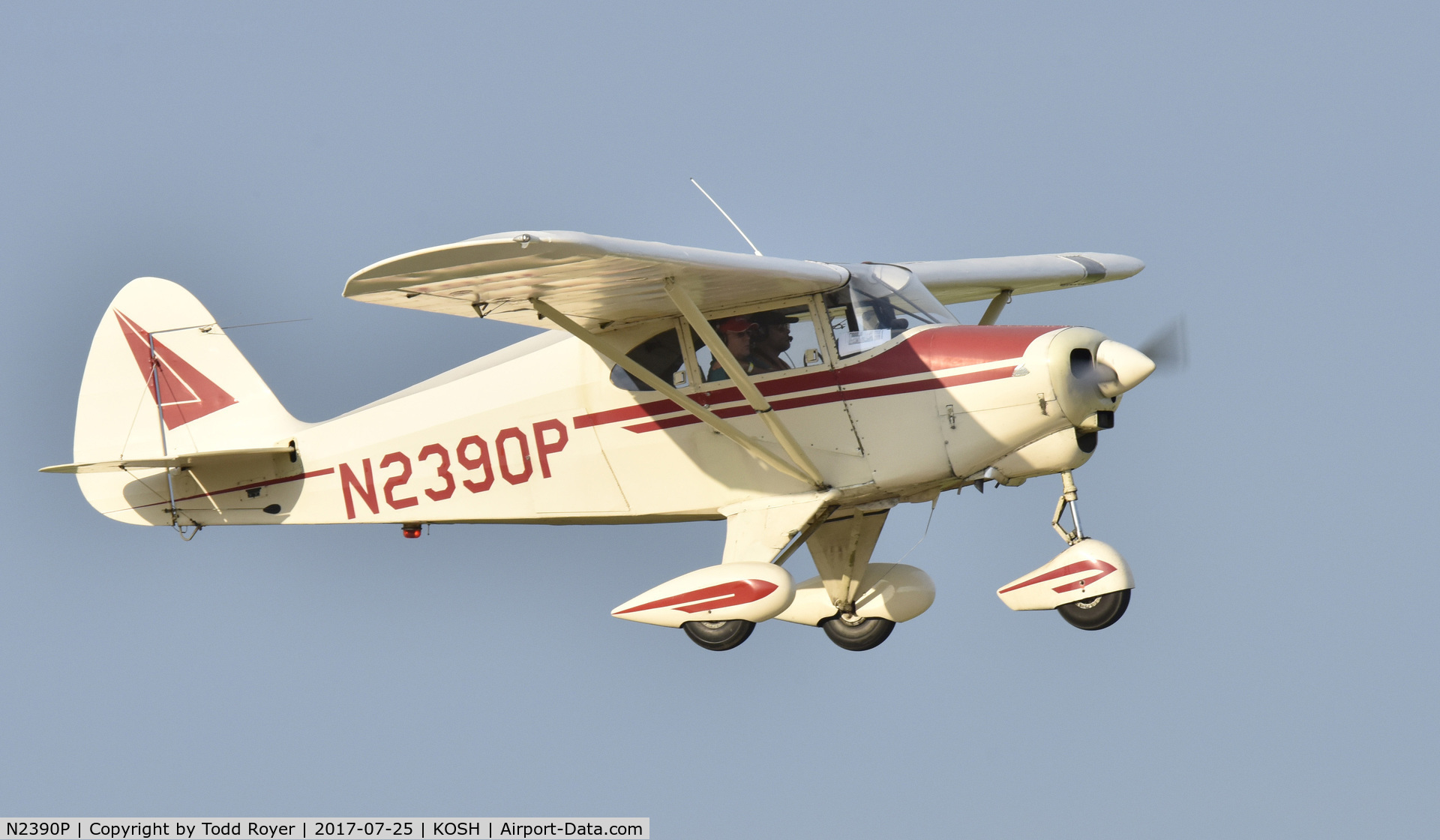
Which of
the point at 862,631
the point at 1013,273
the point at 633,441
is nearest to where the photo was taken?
the point at 633,441

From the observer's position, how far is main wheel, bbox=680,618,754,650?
38.0 feet

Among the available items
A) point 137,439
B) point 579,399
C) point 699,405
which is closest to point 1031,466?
point 699,405

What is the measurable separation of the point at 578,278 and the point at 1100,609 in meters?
4.11

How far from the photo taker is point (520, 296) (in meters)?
10.5

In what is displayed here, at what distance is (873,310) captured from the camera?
11117 millimetres

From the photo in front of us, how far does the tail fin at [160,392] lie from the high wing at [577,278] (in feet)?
10.6

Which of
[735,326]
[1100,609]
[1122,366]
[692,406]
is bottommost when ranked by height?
[1100,609]

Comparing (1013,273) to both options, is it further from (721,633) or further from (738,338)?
(721,633)

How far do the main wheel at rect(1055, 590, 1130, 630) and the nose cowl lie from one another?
1.44 metres

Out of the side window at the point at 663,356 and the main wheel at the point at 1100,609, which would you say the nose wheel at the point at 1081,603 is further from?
the side window at the point at 663,356

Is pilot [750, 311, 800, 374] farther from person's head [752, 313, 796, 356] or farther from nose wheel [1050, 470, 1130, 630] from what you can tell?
nose wheel [1050, 470, 1130, 630]

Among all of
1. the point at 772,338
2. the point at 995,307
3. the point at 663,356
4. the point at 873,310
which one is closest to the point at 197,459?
the point at 663,356

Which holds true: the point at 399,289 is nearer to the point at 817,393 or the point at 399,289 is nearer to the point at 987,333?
the point at 817,393

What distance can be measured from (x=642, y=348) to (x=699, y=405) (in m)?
0.65
